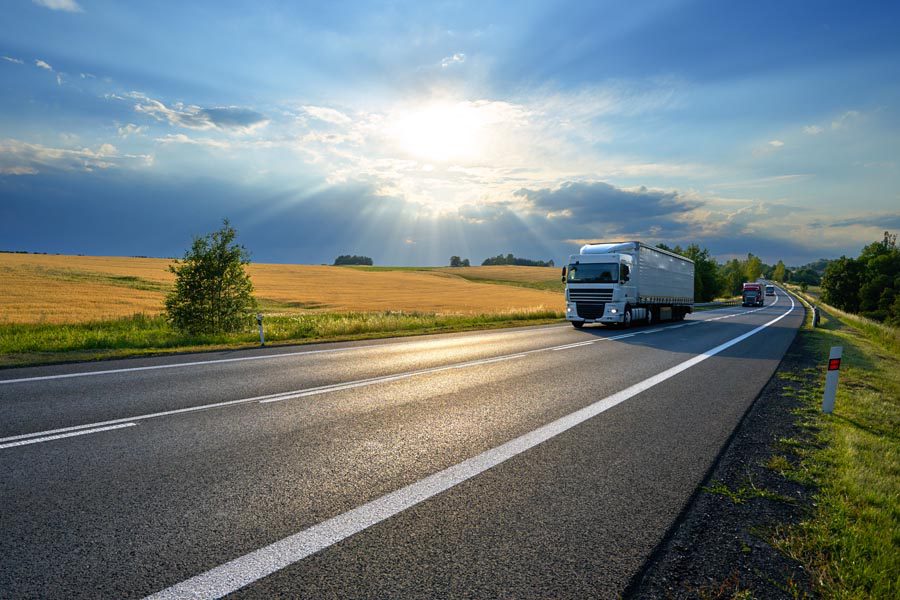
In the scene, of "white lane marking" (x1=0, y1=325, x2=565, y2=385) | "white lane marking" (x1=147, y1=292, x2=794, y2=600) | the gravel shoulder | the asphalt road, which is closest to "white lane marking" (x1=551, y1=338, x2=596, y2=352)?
"white lane marking" (x1=0, y1=325, x2=565, y2=385)

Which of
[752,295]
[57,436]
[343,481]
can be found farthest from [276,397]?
[752,295]

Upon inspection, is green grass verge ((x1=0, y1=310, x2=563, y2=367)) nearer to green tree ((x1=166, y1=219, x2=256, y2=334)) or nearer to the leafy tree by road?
green tree ((x1=166, y1=219, x2=256, y2=334))

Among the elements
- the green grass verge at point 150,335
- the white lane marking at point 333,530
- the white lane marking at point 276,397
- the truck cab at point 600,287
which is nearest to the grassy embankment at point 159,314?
the green grass verge at point 150,335

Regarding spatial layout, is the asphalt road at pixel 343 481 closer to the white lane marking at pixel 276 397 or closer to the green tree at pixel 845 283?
the white lane marking at pixel 276 397

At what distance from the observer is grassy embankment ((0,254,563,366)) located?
1331cm

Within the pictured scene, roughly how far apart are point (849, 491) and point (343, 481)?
4.22m

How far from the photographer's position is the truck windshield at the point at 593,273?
67.9 feet

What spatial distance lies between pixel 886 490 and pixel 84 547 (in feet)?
19.7

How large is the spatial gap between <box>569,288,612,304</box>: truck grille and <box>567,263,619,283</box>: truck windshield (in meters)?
0.42

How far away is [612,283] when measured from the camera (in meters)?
20.5

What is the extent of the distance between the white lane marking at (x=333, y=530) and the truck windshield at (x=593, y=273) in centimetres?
1598

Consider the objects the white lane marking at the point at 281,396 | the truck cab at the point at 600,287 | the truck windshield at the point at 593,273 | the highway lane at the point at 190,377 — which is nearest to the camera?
the white lane marking at the point at 281,396

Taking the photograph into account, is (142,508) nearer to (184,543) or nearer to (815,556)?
(184,543)

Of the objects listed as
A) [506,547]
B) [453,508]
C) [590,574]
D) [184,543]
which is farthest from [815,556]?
[184,543]
